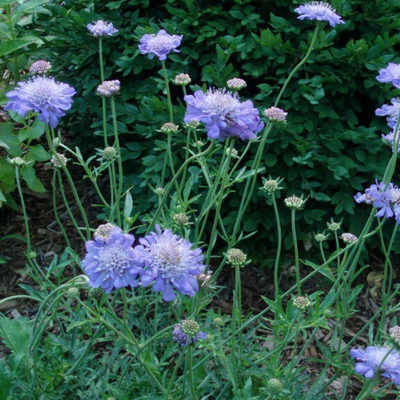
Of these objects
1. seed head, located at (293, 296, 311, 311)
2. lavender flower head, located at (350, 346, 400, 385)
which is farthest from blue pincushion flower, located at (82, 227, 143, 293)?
lavender flower head, located at (350, 346, 400, 385)

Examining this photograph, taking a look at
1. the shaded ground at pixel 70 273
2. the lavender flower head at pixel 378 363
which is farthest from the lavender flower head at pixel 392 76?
the shaded ground at pixel 70 273

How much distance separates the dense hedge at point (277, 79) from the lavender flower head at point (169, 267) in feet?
4.69

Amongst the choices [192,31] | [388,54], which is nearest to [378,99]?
[388,54]

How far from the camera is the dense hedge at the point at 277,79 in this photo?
3057mm

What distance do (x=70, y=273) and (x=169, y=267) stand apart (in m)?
1.78

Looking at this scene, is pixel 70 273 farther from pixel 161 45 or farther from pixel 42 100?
pixel 42 100

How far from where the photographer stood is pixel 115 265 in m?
1.58

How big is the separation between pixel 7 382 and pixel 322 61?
6.45 ft

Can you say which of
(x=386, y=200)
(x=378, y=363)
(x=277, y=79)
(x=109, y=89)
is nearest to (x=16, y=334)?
(x=109, y=89)

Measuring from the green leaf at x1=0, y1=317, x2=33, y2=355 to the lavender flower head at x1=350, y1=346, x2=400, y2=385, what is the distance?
118cm

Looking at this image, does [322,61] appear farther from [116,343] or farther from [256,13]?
[116,343]

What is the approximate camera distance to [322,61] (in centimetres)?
308

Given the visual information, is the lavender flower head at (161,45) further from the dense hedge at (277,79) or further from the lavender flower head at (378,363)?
the lavender flower head at (378,363)

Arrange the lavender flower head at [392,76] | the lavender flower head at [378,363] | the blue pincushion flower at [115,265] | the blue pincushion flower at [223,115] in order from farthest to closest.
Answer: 1. the lavender flower head at [392,76]
2. the lavender flower head at [378,363]
3. the blue pincushion flower at [223,115]
4. the blue pincushion flower at [115,265]
